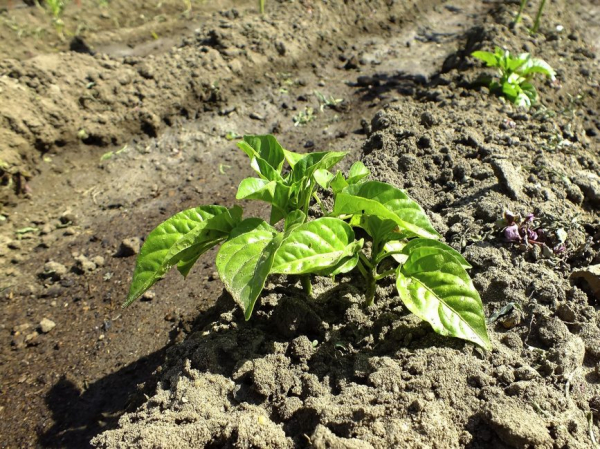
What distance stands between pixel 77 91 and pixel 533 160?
385cm

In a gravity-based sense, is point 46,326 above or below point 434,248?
below

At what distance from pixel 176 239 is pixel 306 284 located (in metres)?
0.64

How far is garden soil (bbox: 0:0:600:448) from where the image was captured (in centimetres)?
184

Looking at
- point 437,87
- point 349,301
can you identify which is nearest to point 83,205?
point 349,301

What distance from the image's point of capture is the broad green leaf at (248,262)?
1.69 metres

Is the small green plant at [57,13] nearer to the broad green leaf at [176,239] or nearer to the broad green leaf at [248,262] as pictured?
the broad green leaf at [176,239]

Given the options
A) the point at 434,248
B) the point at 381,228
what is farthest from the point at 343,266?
the point at 434,248

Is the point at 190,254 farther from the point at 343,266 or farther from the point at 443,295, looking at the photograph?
the point at 443,295

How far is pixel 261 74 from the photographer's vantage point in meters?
5.19

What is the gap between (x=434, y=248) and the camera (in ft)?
6.40

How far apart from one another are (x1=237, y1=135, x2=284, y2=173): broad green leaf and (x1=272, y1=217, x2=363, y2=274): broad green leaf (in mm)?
488

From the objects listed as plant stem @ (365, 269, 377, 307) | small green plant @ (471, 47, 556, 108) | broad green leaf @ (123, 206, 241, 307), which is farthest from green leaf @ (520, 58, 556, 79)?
broad green leaf @ (123, 206, 241, 307)

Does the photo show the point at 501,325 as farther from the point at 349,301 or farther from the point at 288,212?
the point at 288,212

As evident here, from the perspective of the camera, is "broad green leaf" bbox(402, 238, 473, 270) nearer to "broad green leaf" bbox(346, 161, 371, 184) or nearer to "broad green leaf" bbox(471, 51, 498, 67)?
"broad green leaf" bbox(346, 161, 371, 184)
